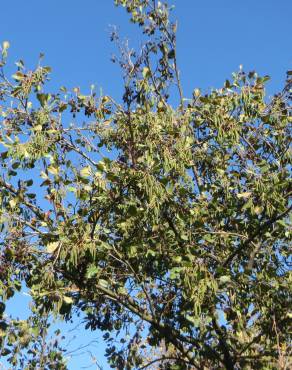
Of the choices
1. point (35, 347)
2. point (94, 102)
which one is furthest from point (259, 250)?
point (35, 347)

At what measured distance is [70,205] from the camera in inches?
292

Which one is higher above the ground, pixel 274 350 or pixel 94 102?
pixel 94 102

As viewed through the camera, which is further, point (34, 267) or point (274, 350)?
point (274, 350)

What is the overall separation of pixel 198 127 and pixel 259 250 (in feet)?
6.90

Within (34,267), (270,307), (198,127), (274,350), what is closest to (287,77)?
(198,127)

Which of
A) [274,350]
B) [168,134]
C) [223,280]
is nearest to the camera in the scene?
[223,280]

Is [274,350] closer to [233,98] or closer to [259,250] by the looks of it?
[259,250]

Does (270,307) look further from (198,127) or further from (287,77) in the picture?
(287,77)

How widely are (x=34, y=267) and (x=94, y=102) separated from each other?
2.63 m

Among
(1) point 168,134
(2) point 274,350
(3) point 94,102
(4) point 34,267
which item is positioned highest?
(3) point 94,102

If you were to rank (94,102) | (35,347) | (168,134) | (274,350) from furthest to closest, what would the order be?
(35,347) → (94,102) → (274,350) → (168,134)

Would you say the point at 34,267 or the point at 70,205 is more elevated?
the point at 70,205

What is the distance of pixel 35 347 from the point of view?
452 inches

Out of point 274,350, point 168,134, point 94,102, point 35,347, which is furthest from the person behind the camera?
point 35,347
